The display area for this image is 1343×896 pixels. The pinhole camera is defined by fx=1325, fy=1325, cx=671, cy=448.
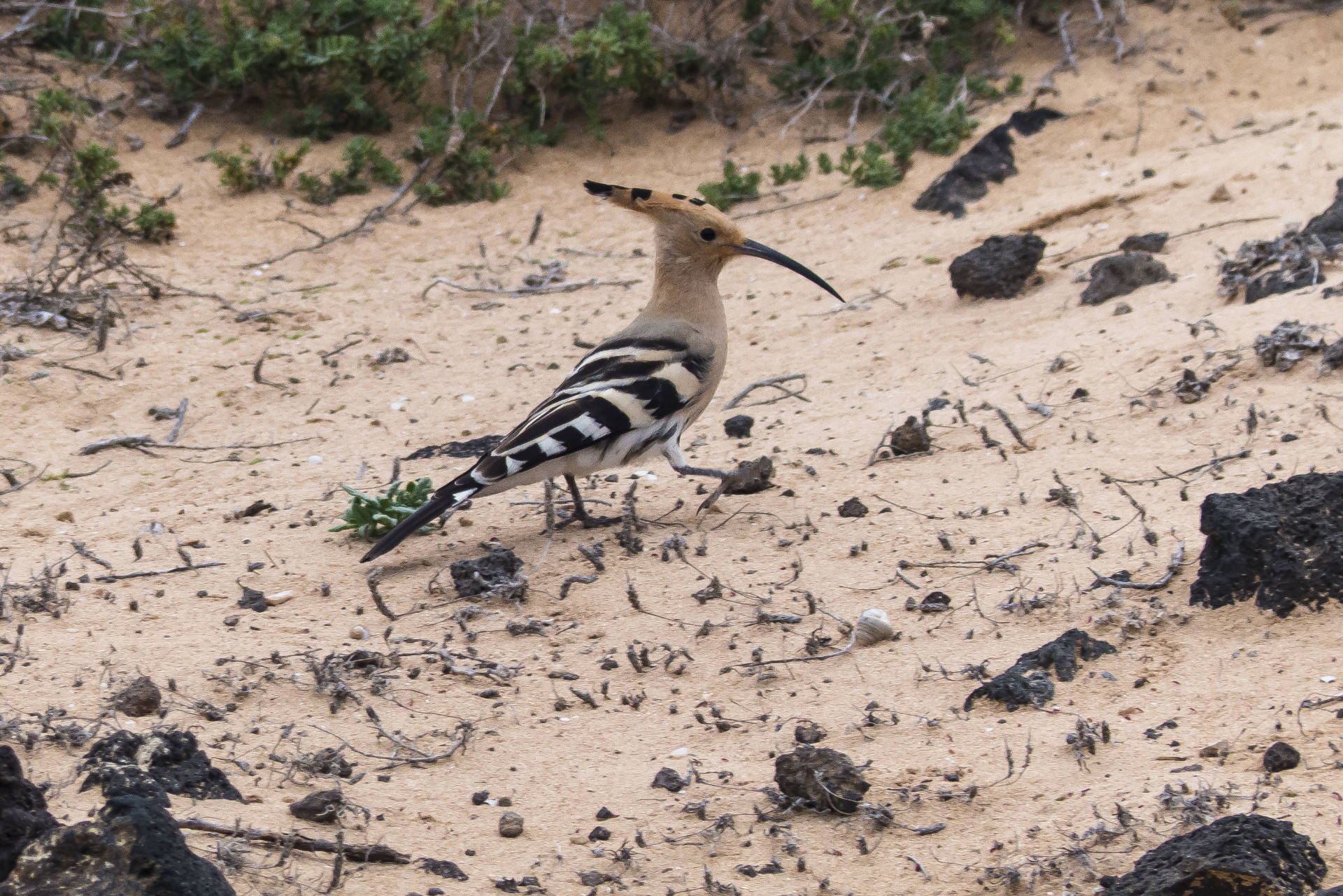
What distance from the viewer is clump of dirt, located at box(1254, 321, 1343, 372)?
4.36m

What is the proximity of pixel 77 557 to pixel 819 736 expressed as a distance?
2.40 m

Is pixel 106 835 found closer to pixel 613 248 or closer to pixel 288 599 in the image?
pixel 288 599

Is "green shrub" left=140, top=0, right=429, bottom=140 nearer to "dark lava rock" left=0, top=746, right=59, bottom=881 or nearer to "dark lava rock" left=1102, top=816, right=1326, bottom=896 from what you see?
"dark lava rock" left=0, top=746, right=59, bottom=881

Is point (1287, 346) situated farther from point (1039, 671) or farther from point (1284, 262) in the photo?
point (1039, 671)

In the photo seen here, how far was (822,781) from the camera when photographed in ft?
8.57

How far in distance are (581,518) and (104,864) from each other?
100 inches

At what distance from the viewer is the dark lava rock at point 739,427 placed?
5.06 meters

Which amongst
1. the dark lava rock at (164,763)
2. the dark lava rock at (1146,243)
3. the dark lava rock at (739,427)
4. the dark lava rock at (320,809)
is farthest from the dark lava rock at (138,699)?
the dark lava rock at (1146,243)

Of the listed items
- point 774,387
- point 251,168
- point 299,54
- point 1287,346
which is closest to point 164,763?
point 774,387

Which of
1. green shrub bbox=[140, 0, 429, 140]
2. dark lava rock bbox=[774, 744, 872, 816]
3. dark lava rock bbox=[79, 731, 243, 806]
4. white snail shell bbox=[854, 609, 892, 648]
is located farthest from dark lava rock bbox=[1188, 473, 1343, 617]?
green shrub bbox=[140, 0, 429, 140]

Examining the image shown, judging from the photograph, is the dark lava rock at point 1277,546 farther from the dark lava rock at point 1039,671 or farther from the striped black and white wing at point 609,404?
the striped black and white wing at point 609,404

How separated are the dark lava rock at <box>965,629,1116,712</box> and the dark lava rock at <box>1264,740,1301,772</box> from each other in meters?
0.50

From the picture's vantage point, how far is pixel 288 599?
3787mm

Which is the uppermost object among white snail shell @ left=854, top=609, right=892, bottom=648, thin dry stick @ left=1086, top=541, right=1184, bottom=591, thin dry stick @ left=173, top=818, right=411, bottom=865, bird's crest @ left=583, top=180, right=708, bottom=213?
bird's crest @ left=583, top=180, right=708, bottom=213
